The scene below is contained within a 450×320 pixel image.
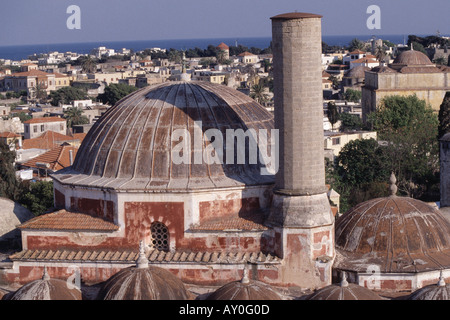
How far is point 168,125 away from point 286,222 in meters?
3.61

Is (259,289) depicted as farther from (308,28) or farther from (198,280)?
(308,28)

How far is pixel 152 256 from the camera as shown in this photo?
1867 centimetres

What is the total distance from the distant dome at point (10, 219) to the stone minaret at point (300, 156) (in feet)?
23.9

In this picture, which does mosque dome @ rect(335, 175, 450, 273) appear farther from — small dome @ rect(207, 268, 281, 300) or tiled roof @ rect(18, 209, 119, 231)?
tiled roof @ rect(18, 209, 119, 231)

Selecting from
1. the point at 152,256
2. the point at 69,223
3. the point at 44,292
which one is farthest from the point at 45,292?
the point at 69,223

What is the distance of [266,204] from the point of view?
1944cm

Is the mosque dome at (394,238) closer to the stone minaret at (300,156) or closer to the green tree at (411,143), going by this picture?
the stone minaret at (300,156)

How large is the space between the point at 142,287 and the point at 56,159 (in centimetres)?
2432

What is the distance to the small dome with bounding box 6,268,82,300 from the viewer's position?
16438 mm

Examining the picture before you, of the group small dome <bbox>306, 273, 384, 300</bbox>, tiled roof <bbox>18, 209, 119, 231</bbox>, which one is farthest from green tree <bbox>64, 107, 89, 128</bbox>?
A: small dome <bbox>306, 273, 384, 300</bbox>

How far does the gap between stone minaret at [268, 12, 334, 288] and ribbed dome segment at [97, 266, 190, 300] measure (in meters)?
2.71

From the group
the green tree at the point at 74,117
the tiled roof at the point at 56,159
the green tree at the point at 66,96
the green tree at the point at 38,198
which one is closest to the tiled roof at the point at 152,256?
the green tree at the point at 38,198

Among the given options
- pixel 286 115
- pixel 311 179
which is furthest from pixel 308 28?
pixel 311 179

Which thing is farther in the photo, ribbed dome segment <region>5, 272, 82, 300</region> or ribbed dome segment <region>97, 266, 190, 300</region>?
ribbed dome segment <region>5, 272, 82, 300</region>
